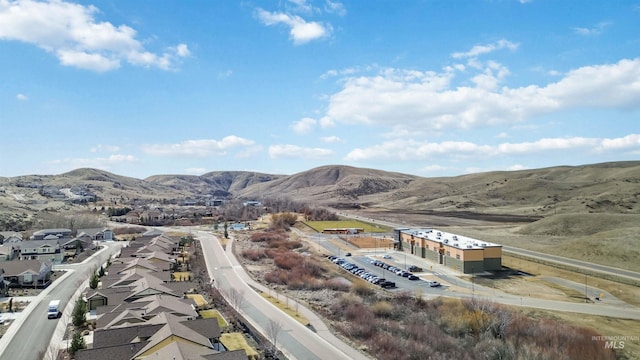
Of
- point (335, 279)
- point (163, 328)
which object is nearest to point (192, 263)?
point (335, 279)

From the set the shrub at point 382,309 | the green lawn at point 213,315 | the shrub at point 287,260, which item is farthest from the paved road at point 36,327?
the shrub at point 382,309

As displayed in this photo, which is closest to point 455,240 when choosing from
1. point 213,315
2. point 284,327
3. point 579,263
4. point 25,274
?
point 579,263

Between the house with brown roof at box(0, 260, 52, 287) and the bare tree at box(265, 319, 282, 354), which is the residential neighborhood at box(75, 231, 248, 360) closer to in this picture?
the bare tree at box(265, 319, 282, 354)

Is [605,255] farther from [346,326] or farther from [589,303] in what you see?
[346,326]

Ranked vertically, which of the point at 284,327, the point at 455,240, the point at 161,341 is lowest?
the point at 284,327

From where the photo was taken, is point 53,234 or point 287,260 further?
point 53,234

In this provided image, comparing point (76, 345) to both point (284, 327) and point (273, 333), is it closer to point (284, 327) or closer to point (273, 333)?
point (273, 333)

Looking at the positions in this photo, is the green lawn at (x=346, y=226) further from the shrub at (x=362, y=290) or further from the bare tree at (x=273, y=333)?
the bare tree at (x=273, y=333)

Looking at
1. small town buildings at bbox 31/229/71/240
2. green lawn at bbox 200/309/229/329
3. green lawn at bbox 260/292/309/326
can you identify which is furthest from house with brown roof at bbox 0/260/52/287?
small town buildings at bbox 31/229/71/240
